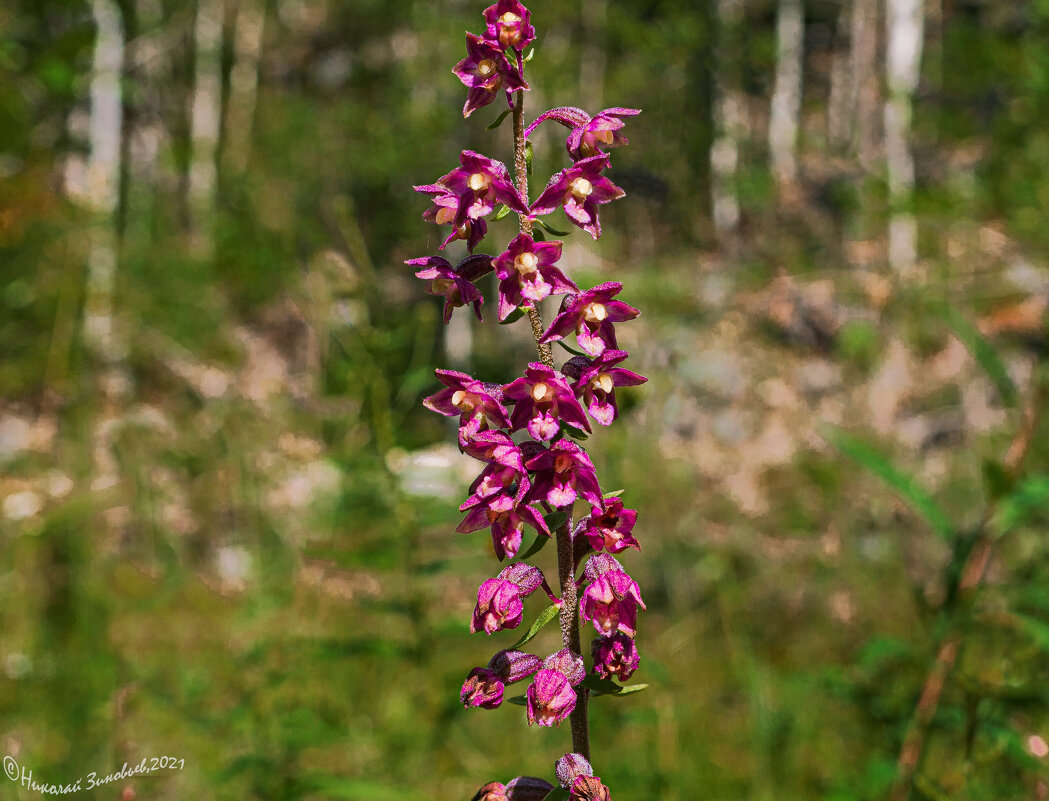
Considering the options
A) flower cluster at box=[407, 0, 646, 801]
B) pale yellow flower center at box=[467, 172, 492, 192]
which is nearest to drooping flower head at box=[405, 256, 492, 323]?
flower cluster at box=[407, 0, 646, 801]

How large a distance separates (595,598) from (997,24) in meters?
29.2

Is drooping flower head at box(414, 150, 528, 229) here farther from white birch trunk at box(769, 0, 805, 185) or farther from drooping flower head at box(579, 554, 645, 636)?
white birch trunk at box(769, 0, 805, 185)

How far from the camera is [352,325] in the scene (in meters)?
2.46

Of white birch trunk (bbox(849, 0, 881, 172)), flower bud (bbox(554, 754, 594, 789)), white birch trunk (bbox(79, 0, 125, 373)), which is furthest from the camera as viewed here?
white birch trunk (bbox(849, 0, 881, 172))

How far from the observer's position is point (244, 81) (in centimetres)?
2175

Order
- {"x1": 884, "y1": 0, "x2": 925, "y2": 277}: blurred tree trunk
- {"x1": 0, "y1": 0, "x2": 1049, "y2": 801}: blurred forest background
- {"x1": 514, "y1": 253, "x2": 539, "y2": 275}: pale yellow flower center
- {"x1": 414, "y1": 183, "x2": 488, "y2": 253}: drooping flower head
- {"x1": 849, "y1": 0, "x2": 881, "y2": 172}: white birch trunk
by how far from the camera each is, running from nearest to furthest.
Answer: {"x1": 514, "y1": 253, "x2": 539, "y2": 275}: pale yellow flower center < {"x1": 414, "y1": 183, "x2": 488, "y2": 253}: drooping flower head < {"x1": 0, "y1": 0, "x2": 1049, "y2": 801}: blurred forest background < {"x1": 884, "y1": 0, "x2": 925, "y2": 277}: blurred tree trunk < {"x1": 849, "y1": 0, "x2": 881, "y2": 172}: white birch trunk

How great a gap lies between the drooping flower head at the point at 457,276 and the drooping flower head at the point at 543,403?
0.19 metres

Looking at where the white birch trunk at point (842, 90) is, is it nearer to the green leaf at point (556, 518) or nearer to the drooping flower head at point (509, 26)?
the drooping flower head at point (509, 26)

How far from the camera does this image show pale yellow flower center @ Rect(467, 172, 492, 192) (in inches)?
48.9

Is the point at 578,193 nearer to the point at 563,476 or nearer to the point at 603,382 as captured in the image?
the point at 603,382

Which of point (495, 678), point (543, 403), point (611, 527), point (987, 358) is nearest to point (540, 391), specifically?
point (543, 403)

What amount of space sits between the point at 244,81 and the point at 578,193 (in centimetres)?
2364

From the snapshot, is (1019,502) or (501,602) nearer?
(501,602)

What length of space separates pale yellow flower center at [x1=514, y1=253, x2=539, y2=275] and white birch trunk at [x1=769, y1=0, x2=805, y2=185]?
19447mm
